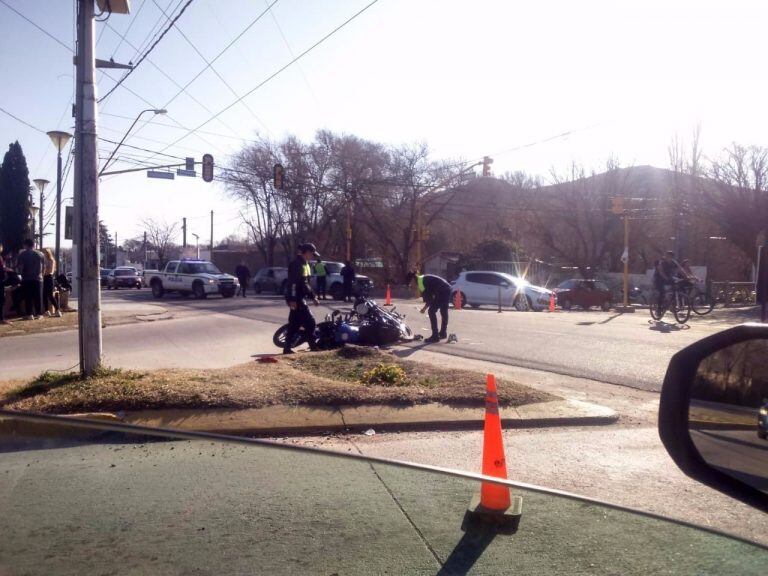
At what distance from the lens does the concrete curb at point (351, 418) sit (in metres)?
6.53

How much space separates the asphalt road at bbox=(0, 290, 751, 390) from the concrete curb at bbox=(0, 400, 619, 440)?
265 cm

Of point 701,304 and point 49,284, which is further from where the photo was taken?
point 701,304

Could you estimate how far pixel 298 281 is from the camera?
10992mm

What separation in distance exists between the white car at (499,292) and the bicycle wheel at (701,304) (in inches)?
232

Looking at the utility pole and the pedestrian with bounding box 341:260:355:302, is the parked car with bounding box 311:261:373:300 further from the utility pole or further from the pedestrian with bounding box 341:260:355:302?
the utility pole

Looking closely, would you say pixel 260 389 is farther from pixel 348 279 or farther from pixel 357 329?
pixel 348 279

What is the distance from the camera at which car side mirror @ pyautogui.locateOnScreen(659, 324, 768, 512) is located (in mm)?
2191

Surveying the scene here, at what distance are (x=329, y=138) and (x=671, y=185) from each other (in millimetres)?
21669

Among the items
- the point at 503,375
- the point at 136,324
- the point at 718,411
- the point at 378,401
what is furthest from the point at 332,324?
the point at 718,411

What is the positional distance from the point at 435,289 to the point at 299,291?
145 inches

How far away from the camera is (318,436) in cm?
659

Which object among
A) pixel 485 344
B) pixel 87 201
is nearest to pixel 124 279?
pixel 485 344

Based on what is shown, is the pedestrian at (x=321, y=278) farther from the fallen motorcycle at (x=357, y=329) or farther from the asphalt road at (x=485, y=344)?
the fallen motorcycle at (x=357, y=329)

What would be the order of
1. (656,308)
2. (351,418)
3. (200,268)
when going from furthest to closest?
(200,268) < (656,308) < (351,418)
